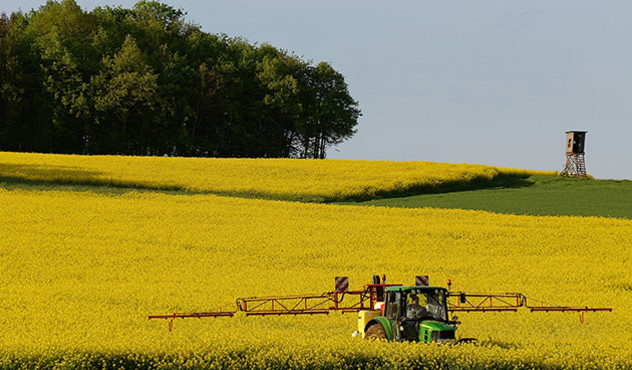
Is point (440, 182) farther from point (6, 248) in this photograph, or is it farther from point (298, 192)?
point (6, 248)

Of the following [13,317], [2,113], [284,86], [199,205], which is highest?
[284,86]

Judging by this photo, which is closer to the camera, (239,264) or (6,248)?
(239,264)

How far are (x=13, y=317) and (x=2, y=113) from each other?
2547 inches

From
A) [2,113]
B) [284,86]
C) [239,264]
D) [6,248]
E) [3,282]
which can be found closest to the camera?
[3,282]

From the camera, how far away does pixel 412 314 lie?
41.7ft

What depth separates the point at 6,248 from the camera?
24.2 m

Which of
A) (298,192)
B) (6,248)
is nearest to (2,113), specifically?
(298,192)

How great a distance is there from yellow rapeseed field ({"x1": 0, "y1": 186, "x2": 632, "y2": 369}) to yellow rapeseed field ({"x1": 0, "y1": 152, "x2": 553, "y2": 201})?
6198mm

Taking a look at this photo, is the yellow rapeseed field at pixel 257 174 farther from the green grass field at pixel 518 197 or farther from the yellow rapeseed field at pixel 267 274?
the yellow rapeseed field at pixel 267 274

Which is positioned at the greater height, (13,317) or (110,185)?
(110,185)

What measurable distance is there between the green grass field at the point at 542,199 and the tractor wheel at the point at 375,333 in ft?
90.4

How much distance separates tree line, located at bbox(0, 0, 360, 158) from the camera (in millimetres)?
74875

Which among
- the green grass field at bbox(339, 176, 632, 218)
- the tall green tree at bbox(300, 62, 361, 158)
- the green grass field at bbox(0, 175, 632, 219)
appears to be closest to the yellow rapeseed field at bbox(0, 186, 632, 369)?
the green grass field at bbox(0, 175, 632, 219)

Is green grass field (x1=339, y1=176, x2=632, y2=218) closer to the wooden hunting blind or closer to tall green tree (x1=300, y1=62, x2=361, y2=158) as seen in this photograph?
the wooden hunting blind
